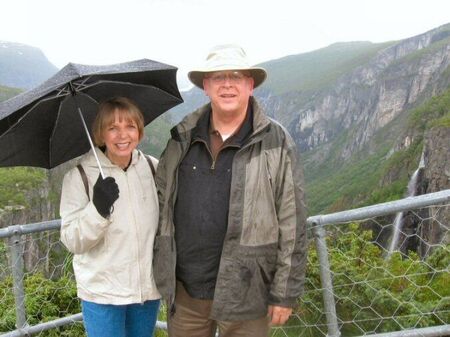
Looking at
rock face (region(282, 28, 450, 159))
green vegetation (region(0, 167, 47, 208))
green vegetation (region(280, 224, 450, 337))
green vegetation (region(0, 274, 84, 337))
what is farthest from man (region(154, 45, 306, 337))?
rock face (region(282, 28, 450, 159))

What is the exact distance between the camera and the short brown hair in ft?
10.2

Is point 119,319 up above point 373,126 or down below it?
above

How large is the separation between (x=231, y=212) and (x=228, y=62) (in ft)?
2.93

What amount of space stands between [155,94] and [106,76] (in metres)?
0.55

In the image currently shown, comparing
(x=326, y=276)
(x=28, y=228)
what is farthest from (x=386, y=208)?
(x=28, y=228)

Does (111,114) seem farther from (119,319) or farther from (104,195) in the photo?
(119,319)

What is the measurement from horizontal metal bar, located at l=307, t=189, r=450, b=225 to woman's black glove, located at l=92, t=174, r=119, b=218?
1.42 metres

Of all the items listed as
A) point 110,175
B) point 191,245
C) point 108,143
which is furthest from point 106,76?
point 191,245

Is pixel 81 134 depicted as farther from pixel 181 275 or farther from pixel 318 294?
pixel 318 294

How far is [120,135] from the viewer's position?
3082 mm

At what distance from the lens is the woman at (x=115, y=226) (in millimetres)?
3072

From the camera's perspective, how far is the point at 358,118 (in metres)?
182

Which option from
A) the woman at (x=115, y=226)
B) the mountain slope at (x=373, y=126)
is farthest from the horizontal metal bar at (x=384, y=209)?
the mountain slope at (x=373, y=126)

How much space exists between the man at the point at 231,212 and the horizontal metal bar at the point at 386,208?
1.61 feet
